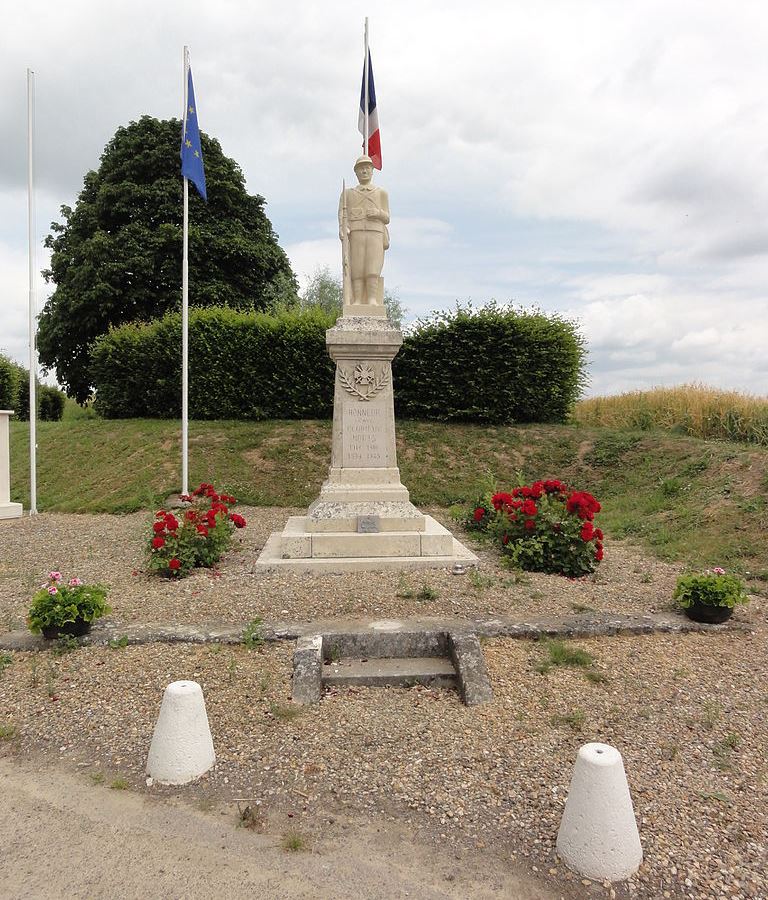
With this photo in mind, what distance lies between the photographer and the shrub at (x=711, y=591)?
468cm

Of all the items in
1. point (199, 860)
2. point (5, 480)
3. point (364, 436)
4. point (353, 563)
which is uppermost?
point (364, 436)

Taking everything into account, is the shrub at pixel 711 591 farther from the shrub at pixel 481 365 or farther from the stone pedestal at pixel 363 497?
the shrub at pixel 481 365

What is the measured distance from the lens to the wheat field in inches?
494

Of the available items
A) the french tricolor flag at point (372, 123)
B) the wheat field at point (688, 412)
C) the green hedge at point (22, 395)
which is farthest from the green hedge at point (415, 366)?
the green hedge at point (22, 395)

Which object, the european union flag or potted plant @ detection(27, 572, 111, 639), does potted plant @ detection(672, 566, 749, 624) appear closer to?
potted plant @ detection(27, 572, 111, 639)

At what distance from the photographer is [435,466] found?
501 inches

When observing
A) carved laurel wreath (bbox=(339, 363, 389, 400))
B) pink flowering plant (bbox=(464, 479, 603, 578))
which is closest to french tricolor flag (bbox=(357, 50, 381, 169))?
carved laurel wreath (bbox=(339, 363, 389, 400))

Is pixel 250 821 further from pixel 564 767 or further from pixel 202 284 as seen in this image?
pixel 202 284

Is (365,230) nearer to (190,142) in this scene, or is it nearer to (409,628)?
(409,628)

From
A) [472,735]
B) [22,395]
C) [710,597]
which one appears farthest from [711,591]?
[22,395]

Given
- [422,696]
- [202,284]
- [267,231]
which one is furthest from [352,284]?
[267,231]

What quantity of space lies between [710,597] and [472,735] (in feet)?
8.34

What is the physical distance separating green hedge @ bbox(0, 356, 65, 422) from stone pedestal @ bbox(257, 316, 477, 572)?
19.3 m

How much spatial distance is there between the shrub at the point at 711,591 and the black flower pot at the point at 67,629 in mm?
4438
